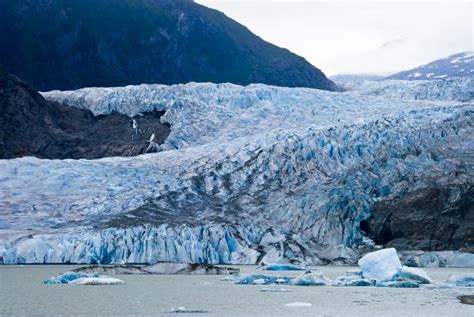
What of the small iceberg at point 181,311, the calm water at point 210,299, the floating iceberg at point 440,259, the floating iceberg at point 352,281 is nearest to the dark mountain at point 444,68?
the floating iceberg at point 440,259

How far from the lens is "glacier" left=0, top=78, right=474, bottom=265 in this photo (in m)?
30.1

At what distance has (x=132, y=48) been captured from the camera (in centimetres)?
6994

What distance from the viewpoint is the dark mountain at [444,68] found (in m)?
150

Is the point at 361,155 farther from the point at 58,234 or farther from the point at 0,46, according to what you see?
the point at 0,46

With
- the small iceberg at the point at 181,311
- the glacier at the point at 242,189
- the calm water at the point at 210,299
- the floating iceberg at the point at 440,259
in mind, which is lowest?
the floating iceberg at the point at 440,259

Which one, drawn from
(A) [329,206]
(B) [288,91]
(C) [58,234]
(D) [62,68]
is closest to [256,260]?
(A) [329,206]

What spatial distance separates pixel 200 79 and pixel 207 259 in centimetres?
4271

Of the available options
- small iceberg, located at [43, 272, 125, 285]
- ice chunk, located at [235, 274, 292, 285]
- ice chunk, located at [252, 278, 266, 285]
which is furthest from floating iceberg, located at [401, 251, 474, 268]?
small iceberg, located at [43, 272, 125, 285]

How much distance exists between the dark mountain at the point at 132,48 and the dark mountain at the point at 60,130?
1814 cm

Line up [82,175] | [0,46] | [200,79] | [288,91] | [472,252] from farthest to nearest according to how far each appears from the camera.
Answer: [200,79], [0,46], [288,91], [82,175], [472,252]

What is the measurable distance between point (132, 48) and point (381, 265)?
5081 centimetres

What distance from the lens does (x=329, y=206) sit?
33.0 metres

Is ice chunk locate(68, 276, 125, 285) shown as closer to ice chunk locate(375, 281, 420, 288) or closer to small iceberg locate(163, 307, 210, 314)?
small iceberg locate(163, 307, 210, 314)

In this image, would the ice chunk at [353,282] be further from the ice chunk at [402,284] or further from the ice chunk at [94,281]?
the ice chunk at [94,281]
